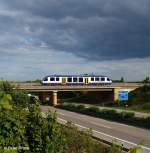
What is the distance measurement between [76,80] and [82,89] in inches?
476

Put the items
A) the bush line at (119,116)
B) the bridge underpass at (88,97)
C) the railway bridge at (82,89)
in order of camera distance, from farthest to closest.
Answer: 1. the bridge underpass at (88,97)
2. the railway bridge at (82,89)
3. the bush line at (119,116)

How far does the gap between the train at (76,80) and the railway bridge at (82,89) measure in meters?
3.12

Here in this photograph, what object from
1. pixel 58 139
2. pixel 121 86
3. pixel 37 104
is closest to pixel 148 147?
pixel 37 104

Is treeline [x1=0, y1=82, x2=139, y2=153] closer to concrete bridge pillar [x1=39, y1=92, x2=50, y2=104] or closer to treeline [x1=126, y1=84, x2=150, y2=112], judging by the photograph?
treeline [x1=126, y1=84, x2=150, y2=112]

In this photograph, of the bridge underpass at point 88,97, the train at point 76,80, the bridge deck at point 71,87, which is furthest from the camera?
the train at point 76,80

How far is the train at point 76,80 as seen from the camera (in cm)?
11406

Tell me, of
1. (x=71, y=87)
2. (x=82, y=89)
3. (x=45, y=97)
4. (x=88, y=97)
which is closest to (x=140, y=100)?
(x=82, y=89)

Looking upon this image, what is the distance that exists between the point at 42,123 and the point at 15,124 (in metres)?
2.20

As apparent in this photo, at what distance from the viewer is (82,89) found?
106 metres

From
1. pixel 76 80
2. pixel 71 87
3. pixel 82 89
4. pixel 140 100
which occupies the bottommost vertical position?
pixel 140 100

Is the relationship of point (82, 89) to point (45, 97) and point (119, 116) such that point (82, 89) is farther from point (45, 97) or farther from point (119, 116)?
point (119, 116)

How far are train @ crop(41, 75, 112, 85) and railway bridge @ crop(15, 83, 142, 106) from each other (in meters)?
3.12

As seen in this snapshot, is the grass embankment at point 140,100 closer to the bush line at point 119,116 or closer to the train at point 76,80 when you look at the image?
the bush line at point 119,116

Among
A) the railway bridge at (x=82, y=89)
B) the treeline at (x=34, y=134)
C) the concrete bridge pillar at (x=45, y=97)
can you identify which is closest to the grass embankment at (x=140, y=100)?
the railway bridge at (x=82, y=89)
